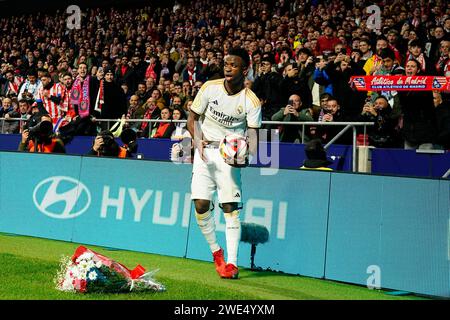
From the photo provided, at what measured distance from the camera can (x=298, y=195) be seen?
34.3 ft

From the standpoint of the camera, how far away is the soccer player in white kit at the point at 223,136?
9.84 meters

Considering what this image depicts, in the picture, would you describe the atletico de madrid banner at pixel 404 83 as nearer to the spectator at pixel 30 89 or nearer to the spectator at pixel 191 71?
the spectator at pixel 191 71

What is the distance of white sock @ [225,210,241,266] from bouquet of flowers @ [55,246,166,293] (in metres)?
1.51

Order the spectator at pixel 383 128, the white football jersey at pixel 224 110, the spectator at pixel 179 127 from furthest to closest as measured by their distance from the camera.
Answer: the spectator at pixel 179 127 < the spectator at pixel 383 128 < the white football jersey at pixel 224 110

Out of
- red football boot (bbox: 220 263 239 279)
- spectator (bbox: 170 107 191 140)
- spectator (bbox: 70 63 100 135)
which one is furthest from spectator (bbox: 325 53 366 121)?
spectator (bbox: 70 63 100 135)

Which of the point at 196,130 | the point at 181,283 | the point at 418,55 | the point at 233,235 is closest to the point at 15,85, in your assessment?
the point at 418,55

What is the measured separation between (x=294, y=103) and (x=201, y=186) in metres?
5.19

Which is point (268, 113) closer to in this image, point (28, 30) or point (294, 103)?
point (294, 103)

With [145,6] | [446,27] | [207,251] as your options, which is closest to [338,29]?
[446,27]

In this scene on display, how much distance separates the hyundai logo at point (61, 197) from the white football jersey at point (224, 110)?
3.45 m

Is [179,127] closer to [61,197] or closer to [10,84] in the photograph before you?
[61,197]

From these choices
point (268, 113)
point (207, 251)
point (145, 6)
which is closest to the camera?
point (207, 251)

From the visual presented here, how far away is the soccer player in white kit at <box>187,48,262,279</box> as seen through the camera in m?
9.84

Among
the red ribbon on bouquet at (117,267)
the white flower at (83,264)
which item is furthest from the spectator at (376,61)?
the white flower at (83,264)
